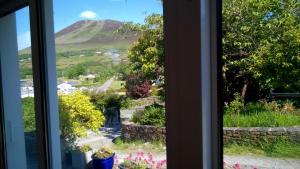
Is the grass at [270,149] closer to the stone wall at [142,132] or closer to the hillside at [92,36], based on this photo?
the stone wall at [142,132]

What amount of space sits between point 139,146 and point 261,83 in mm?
560

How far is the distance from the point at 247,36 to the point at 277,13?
98 mm

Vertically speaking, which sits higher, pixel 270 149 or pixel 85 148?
pixel 270 149

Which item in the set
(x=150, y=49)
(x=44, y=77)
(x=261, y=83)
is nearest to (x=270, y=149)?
(x=261, y=83)

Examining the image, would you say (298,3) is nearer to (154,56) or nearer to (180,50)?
(180,50)

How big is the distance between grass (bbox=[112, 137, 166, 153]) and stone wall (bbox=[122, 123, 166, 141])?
0.02 meters

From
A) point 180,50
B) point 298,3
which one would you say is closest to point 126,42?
point 180,50

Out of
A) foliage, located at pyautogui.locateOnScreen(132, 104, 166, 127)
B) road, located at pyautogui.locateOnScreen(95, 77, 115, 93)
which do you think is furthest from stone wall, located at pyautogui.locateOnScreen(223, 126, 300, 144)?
road, located at pyautogui.locateOnScreen(95, 77, 115, 93)

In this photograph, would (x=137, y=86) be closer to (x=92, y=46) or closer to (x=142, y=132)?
(x=142, y=132)

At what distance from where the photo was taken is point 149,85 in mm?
1094

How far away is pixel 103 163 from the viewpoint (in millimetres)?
1389

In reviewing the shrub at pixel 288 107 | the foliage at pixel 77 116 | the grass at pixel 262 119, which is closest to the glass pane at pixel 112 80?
the foliage at pixel 77 116

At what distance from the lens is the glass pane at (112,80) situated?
1073mm

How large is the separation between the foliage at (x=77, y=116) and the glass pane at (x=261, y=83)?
2.34ft
